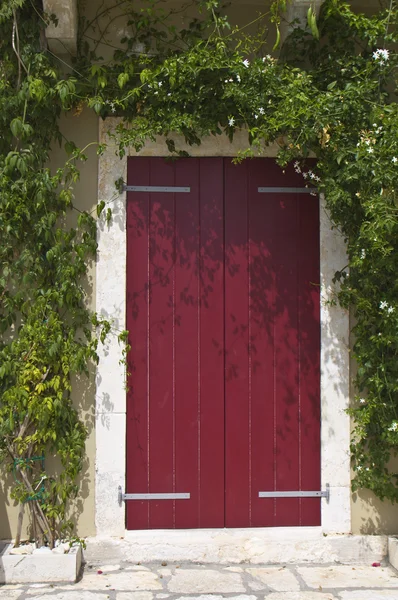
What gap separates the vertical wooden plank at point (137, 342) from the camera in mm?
4051

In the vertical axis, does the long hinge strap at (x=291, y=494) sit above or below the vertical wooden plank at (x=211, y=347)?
below

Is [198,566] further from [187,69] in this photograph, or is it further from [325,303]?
[187,69]

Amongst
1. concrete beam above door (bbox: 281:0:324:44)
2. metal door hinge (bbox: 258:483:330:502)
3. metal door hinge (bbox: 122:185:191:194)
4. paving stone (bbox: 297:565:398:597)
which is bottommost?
paving stone (bbox: 297:565:398:597)

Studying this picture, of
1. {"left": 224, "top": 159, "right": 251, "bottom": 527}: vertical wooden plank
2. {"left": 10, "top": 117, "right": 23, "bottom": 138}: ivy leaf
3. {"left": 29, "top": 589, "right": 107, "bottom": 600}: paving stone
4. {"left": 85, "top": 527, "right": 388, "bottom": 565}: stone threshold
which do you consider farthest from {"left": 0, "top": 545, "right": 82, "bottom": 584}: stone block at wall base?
{"left": 10, "top": 117, "right": 23, "bottom": 138}: ivy leaf

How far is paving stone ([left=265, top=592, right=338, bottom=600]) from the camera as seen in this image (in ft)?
11.3

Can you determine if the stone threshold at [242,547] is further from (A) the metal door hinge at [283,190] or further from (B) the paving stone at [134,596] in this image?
(A) the metal door hinge at [283,190]

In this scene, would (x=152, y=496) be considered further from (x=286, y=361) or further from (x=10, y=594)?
(x=286, y=361)

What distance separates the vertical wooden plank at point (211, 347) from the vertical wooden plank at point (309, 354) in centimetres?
48

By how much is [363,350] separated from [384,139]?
1161 mm

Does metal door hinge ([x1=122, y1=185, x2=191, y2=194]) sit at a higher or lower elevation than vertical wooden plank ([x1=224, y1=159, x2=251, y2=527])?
higher

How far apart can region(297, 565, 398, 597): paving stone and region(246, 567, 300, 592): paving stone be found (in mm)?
76

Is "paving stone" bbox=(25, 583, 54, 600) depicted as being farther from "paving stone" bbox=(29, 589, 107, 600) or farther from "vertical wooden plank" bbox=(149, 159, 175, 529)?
"vertical wooden plank" bbox=(149, 159, 175, 529)

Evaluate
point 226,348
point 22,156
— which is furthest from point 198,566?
point 22,156

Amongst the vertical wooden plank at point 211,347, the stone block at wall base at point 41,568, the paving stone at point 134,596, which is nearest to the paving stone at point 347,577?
the vertical wooden plank at point 211,347
